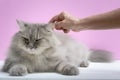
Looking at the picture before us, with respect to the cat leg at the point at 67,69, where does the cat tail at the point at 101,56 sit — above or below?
above

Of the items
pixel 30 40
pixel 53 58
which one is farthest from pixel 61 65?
pixel 30 40

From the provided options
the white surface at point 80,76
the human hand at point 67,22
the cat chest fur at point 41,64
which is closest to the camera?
the white surface at point 80,76

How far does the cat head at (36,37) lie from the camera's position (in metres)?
1.26

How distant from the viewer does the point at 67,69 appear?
123cm

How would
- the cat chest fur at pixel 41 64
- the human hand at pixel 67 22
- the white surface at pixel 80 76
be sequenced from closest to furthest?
the white surface at pixel 80 76, the cat chest fur at pixel 41 64, the human hand at pixel 67 22

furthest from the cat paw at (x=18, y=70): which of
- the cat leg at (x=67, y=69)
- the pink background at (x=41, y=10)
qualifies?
the pink background at (x=41, y=10)

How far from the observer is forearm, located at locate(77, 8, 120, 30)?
1.25 meters

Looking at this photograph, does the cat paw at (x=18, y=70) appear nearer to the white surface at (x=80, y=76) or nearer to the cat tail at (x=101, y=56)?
the white surface at (x=80, y=76)

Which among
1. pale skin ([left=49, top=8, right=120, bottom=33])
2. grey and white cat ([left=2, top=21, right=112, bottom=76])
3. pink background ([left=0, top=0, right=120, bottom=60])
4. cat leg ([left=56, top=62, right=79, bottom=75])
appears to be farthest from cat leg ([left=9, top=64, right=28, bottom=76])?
pink background ([left=0, top=0, right=120, bottom=60])

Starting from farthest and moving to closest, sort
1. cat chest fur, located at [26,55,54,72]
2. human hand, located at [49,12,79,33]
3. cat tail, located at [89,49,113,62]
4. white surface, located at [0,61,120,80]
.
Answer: cat tail, located at [89,49,113,62] → human hand, located at [49,12,79,33] → cat chest fur, located at [26,55,54,72] → white surface, located at [0,61,120,80]

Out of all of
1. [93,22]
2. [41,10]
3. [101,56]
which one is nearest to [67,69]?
[93,22]

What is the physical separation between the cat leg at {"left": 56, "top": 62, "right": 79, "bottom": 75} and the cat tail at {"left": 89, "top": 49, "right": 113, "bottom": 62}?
45 centimetres

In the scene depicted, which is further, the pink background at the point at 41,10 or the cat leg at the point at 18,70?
the pink background at the point at 41,10

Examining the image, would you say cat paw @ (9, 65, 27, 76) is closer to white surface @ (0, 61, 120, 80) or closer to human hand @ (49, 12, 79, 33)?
white surface @ (0, 61, 120, 80)
